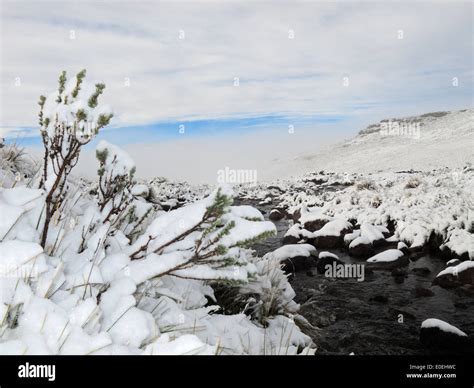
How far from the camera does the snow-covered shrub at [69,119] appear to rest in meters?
2.43

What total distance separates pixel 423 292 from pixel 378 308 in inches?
35.0

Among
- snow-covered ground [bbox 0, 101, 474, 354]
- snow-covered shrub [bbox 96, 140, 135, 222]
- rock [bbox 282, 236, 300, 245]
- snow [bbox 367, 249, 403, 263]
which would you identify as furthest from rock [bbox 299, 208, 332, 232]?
snow-covered shrub [bbox 96, 140, 135, 222]

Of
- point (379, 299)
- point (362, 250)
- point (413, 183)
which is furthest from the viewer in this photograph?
point (413, 183)

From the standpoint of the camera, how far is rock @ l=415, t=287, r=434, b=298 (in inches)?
258

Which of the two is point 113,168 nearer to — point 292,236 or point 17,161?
point 17,161

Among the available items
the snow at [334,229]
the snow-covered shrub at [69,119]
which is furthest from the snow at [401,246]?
the snow-covered shrub at [69,119]

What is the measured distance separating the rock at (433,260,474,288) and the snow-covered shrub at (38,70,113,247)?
6.16 metres

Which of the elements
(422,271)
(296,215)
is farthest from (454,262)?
(296,215)

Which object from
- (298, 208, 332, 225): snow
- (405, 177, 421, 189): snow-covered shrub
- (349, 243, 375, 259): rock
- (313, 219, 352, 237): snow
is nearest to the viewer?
(349, 243, 375, 259): rock

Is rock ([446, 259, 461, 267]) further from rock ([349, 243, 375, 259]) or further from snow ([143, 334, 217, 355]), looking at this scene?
snow ([143, 334, 217, 355])

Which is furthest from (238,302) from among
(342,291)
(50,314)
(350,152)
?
(350,152)

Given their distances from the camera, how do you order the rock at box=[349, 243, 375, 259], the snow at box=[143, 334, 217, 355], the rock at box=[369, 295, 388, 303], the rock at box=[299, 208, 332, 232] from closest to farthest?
the snow at box=[143, 334, 217, 355] → the rock at box=[369, 295, 388, 303] → the rock at box=[349, 243, 375, 259] → the rock at box=[299, 208, 332, 232]

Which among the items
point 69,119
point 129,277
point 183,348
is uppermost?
point 69,119

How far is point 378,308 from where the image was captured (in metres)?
6.27
